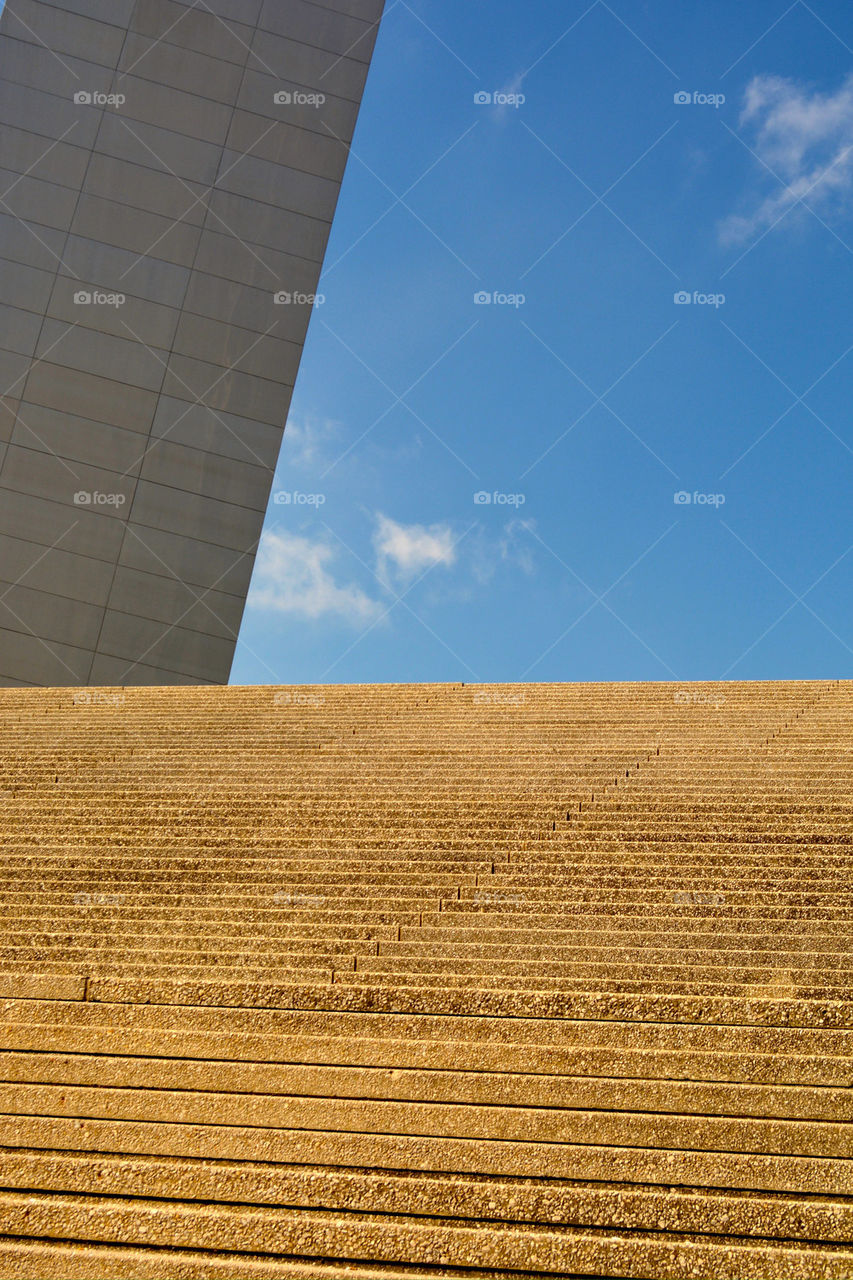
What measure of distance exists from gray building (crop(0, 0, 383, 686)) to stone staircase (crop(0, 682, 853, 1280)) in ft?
36.0

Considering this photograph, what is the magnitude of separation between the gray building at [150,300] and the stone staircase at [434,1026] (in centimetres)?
1097

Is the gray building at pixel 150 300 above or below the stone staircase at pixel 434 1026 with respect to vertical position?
above

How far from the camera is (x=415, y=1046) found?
323 centimetres

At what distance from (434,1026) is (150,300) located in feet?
53.9

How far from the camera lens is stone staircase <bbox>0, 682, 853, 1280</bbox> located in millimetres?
2688

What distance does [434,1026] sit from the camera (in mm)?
3336

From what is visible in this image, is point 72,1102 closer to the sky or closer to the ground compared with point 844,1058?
closer to the ground

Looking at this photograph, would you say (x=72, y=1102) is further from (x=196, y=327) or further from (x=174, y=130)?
(x=174, y=130)

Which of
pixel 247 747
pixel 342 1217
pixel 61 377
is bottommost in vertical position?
pixel 342 1217

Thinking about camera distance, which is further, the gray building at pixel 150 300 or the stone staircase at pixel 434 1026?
the gray building at pixel 150 300

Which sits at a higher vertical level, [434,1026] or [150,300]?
[150,300]

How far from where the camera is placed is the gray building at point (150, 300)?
16.5m

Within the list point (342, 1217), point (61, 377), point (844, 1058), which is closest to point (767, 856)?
point (844, 1058)

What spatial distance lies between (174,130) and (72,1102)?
18.2 meters
